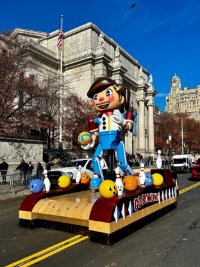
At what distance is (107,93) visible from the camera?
29.9 ft

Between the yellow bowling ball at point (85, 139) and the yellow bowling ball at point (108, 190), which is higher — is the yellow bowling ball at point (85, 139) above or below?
above

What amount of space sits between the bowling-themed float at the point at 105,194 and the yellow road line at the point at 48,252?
11.7 inches

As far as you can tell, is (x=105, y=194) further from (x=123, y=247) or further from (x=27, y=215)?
(x=27, y=215)

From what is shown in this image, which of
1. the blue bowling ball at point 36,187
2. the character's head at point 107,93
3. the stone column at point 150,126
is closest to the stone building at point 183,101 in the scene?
the stone column at point 150,126

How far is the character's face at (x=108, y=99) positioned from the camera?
9094 millimetres

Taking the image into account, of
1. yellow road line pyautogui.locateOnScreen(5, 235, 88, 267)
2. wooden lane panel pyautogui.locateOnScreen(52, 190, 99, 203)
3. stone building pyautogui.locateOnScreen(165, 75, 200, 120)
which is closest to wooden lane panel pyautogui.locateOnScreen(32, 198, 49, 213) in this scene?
wooden lane panel pyautogui.locateOnScreen(52, 190, 99, 203)

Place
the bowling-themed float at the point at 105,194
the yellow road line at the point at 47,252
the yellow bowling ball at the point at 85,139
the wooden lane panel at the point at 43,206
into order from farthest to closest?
1. the yellow bowling ball at the point at 85,139
2. the wooden lane panel at the point at 43,206
3. the bowling-themed float at the point at 105,194
4. the yellow road line at the point at 47,252

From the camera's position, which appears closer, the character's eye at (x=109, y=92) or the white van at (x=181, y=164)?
the character's eye at (x=109, y=92)

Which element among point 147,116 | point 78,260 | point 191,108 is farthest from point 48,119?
point 191,108

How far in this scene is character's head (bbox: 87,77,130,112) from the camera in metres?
9.06

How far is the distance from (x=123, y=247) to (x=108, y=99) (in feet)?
15.5

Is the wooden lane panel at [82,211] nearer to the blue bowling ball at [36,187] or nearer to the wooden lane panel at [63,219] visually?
the wooden lane panel at [63,219]

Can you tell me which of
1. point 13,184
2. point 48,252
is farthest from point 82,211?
point 13,184

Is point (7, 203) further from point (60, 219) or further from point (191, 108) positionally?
→ point (191, 108)
